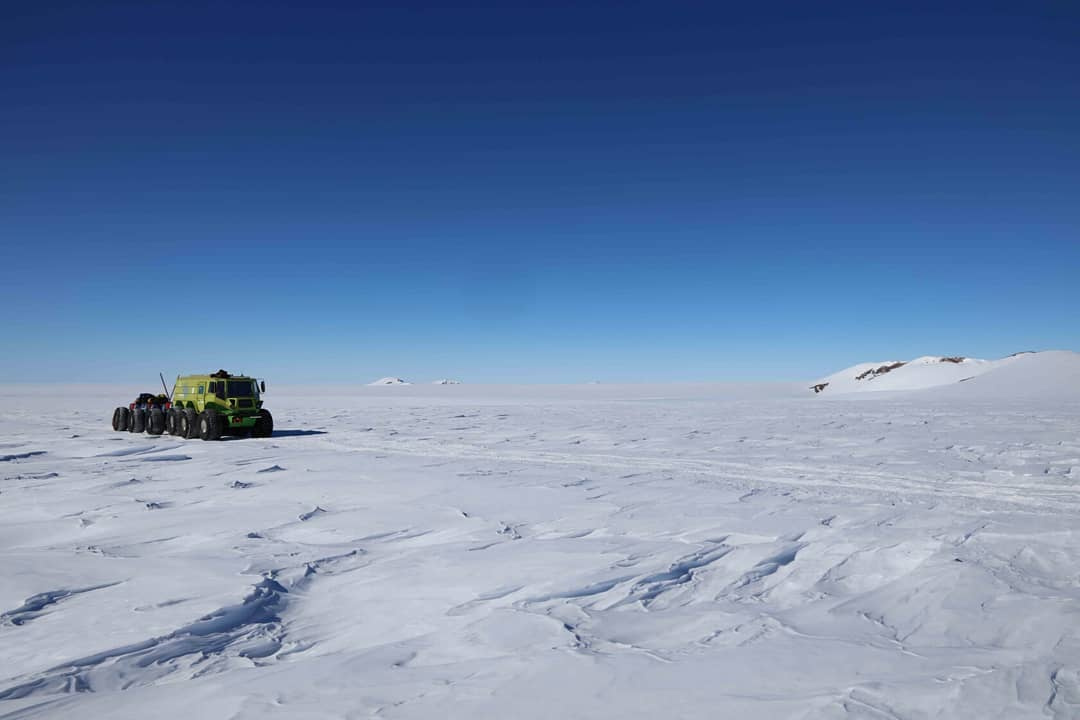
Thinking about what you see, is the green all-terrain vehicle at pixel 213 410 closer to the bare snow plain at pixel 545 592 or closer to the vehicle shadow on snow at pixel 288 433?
the vehicle shadow on snow at pixel 288 433

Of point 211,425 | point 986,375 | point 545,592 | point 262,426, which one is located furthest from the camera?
point 986,375

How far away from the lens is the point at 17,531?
20.7 ft

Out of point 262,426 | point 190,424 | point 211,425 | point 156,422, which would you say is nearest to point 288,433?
point 262,426

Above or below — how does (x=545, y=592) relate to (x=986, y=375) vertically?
below

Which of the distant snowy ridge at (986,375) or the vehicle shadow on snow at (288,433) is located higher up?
the distant snowy ridge at (986,375)

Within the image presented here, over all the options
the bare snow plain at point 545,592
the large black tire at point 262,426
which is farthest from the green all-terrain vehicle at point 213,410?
the bare snow plain at point 545,592

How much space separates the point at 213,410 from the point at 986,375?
42517mm

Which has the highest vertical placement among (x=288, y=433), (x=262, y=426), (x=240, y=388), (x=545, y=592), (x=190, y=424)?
(x=240, y=388)

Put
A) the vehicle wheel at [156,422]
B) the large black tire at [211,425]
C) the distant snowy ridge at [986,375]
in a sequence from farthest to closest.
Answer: the distant snowy ridge at [986,375] → the vehicle wheel at [156,422] → the large black tire at [211,425]

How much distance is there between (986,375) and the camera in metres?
36.9

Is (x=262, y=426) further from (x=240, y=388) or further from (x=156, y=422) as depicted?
(x=156, y=422)

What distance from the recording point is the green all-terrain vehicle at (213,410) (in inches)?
651

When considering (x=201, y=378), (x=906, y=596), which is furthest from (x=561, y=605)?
(x=201, y=378)

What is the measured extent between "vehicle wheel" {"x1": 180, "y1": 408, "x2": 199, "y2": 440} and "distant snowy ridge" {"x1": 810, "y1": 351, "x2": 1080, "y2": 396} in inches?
1515
